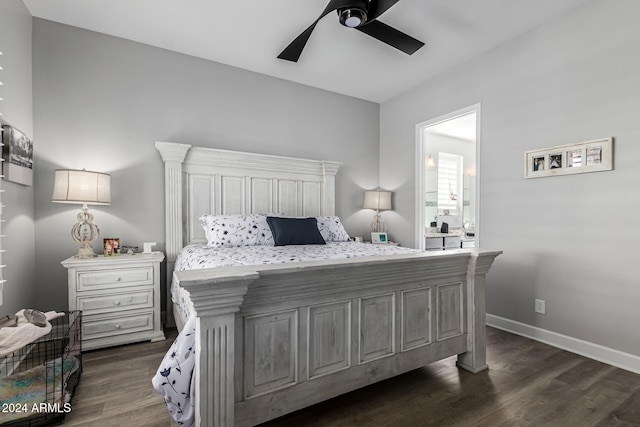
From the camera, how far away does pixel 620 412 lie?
1.69 m

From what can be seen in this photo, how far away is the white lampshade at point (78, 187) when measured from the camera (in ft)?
7.92

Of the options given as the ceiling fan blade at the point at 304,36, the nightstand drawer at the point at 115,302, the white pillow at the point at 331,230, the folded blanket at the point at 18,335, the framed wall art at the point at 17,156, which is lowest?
the nightstand drawer at the point at 115,302

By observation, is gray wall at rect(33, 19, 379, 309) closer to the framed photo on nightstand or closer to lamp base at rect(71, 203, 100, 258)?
lamp base at rect(71, 203, 100, 258)

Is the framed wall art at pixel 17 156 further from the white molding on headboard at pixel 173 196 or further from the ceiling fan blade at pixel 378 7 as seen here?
the ceiling fan blade at pixel 378 7

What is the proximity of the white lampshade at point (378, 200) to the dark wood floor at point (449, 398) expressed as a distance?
230 cm

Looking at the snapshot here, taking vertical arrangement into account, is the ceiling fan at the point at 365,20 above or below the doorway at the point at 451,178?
above

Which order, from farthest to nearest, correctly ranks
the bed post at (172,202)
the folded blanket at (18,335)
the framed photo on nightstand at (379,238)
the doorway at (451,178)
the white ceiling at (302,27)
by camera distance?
the doorway at (451,178) → the framed photo on nightstand at (379,238) → the bed post at (172,202) → the white ceiling at (302,27) → the folded blanket at (18,335)

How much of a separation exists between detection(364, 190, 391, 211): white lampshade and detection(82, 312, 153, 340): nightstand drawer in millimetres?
2917

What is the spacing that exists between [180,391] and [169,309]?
196cm

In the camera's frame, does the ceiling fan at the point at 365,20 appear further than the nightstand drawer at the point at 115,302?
No

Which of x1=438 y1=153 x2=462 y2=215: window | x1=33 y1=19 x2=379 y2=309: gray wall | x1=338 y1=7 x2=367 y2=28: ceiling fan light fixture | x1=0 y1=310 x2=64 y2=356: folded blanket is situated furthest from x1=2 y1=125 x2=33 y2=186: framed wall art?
x1=438 y1=153 x2=462 y2=215: window

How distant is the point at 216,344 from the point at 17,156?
2356mm

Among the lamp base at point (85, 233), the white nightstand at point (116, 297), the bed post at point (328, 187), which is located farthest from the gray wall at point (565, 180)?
the lamp base at point (85, 233)

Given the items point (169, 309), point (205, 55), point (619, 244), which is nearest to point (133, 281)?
point (169, 309)
